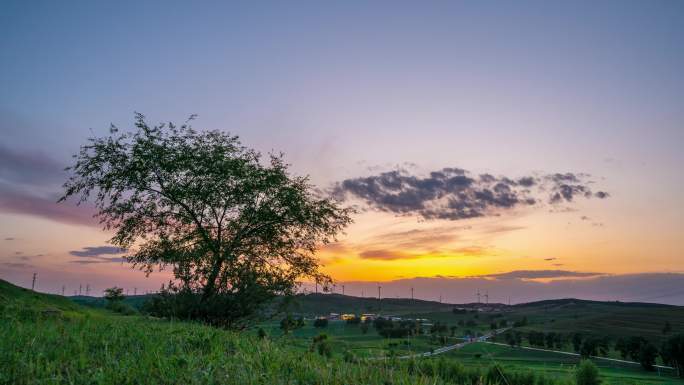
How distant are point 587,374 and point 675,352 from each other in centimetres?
9454

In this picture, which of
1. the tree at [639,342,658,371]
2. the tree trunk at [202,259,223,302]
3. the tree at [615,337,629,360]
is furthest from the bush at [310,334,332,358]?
the tree at [615,337,629,360]

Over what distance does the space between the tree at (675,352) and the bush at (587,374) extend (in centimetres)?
A: 8938

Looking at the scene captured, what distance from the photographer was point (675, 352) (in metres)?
138

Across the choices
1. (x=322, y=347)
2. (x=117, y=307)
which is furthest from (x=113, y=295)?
(x=322, y=347)

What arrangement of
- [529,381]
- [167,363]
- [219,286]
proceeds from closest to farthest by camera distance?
[167,363], [219,286], [529,381]

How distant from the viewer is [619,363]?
16175 cm

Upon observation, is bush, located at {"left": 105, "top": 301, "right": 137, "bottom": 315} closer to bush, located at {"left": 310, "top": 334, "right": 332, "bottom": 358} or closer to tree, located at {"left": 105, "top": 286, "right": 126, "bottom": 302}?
tree, located at {"left": 105, "top": 286, "right": 126, "bottom": 302}

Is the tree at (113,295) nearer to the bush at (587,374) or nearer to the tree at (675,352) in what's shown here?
the bush at (587,374)

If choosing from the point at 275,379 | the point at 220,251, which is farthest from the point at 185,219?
the point at 275,379

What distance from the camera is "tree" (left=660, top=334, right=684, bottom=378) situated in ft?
448

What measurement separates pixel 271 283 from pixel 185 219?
340 inches

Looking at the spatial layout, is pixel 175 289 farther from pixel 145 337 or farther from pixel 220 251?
pixel 145 337

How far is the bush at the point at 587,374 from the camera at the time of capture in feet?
225

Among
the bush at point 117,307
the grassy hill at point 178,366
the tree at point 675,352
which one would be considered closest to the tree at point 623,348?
the tree at point 675,352
